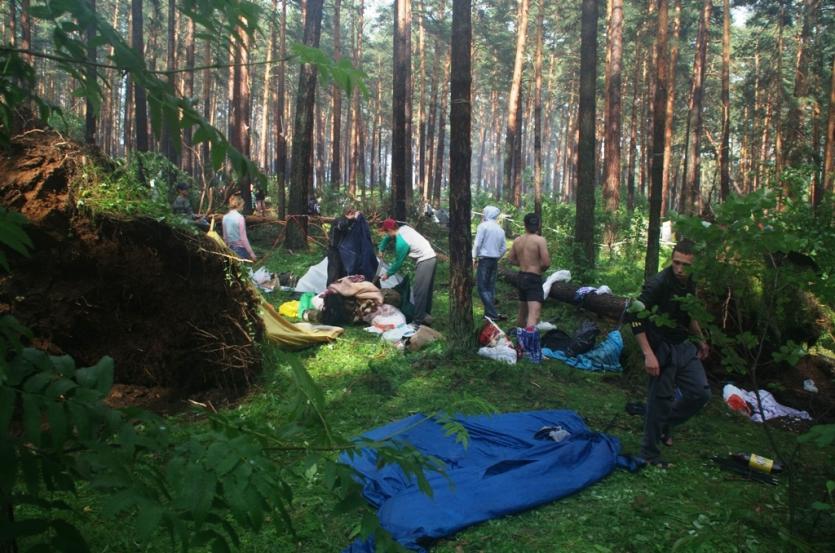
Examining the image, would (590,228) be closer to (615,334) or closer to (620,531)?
(615,334)

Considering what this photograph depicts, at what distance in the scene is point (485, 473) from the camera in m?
4.56

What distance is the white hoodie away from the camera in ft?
33.6

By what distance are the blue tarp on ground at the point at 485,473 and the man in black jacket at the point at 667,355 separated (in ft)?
1.36

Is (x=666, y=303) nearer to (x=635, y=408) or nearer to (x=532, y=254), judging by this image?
(x=635, y=408)

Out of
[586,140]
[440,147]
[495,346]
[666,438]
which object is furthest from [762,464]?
[440,147]

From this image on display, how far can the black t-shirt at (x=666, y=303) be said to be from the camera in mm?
5004

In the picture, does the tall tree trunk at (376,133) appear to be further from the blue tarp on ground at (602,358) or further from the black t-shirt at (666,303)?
the black t-shirt at (666,303)

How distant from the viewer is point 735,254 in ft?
12.8

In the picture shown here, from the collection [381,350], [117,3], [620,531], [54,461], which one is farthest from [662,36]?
[117,3]

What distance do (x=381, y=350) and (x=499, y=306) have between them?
4399 mm

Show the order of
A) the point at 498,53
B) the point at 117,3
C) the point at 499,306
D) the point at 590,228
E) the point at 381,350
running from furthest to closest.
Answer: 1. the point at 498,53
2. the point at 117,3
3. the point at 590,228
4. the point at 499,306
5. the point at 381,350

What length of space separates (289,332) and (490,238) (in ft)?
13.6

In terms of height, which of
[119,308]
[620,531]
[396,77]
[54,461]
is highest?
[396,77]

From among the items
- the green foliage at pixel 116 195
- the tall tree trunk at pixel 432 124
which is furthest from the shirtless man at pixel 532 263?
the tall tree trunk at pixel 432 124
